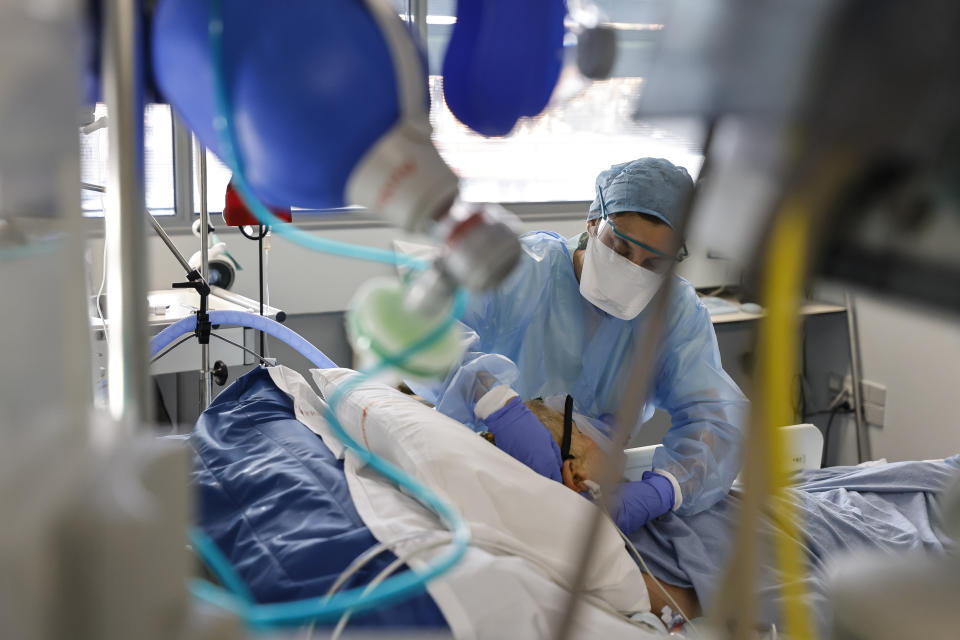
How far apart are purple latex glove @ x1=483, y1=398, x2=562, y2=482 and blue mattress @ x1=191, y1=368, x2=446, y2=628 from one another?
0.37 metres

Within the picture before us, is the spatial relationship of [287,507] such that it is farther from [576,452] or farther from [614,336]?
[614,336]

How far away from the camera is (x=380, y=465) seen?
1.76ft

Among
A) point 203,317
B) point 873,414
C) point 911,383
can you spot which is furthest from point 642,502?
point 873,414

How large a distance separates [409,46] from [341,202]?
89 millimetres

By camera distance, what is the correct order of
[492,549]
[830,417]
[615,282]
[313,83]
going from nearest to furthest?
[313,83] < [492,549] < [615,282] < [830,417]

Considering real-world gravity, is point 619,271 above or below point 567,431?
above

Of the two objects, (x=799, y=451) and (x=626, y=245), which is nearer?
(x=626, y=245)

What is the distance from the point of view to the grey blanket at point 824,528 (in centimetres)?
126

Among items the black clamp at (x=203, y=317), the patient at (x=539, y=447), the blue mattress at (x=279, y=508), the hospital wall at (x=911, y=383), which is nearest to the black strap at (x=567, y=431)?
the patient at (x=539, y=447)

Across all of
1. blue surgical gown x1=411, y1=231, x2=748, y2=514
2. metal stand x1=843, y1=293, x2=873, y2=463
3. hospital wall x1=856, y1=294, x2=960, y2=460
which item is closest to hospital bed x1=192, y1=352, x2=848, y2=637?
blue surgical gown x1=411, y1=231, x2=748, y2=514

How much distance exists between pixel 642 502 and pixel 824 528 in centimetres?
32

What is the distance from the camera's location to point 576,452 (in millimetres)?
1670

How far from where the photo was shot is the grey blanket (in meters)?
1.26

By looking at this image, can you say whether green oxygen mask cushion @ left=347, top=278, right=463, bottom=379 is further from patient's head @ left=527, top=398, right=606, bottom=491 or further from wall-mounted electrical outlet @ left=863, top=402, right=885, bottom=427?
wall-mounted electrical outlet @ left=863, top=402, right=885, bottom=427
